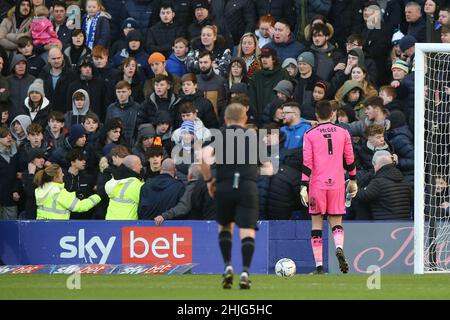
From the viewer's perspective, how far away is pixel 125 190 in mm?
19016

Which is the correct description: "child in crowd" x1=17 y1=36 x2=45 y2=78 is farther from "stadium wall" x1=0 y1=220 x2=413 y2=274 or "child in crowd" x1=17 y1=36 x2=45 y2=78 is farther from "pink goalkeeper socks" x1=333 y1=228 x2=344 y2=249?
"pink goalkeeper socks" x1=333 y1=228 x2=344 y2=249

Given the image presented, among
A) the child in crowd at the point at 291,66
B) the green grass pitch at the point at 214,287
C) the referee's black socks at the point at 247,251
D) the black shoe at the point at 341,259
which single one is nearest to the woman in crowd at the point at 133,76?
the child in crowd at the point at 291,66

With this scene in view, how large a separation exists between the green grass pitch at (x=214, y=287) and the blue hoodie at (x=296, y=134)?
254cm

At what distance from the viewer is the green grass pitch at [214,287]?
13.5 metres

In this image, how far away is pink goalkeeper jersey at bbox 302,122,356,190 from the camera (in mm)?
16766

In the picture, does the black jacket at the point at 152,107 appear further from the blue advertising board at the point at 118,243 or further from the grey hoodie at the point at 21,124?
the blue advertising board at the point at 118,243

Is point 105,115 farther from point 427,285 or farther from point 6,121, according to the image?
point 427,285

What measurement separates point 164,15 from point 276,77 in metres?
2.76

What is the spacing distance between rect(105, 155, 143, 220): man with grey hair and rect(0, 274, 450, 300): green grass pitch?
207cm

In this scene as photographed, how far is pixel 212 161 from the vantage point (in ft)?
47.1

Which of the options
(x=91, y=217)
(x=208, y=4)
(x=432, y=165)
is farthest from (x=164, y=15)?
(x=432, y=165)

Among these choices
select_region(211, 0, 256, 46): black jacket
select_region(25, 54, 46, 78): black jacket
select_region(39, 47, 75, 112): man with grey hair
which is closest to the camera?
select_region(39, 47, 75, 112): man with grey hair

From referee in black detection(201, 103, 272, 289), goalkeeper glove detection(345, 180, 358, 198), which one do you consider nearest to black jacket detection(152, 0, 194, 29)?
goalkeeper glove detection(345, 180, 358, 198)

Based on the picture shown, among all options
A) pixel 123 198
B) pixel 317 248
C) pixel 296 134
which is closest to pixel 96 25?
pixel 123 198
